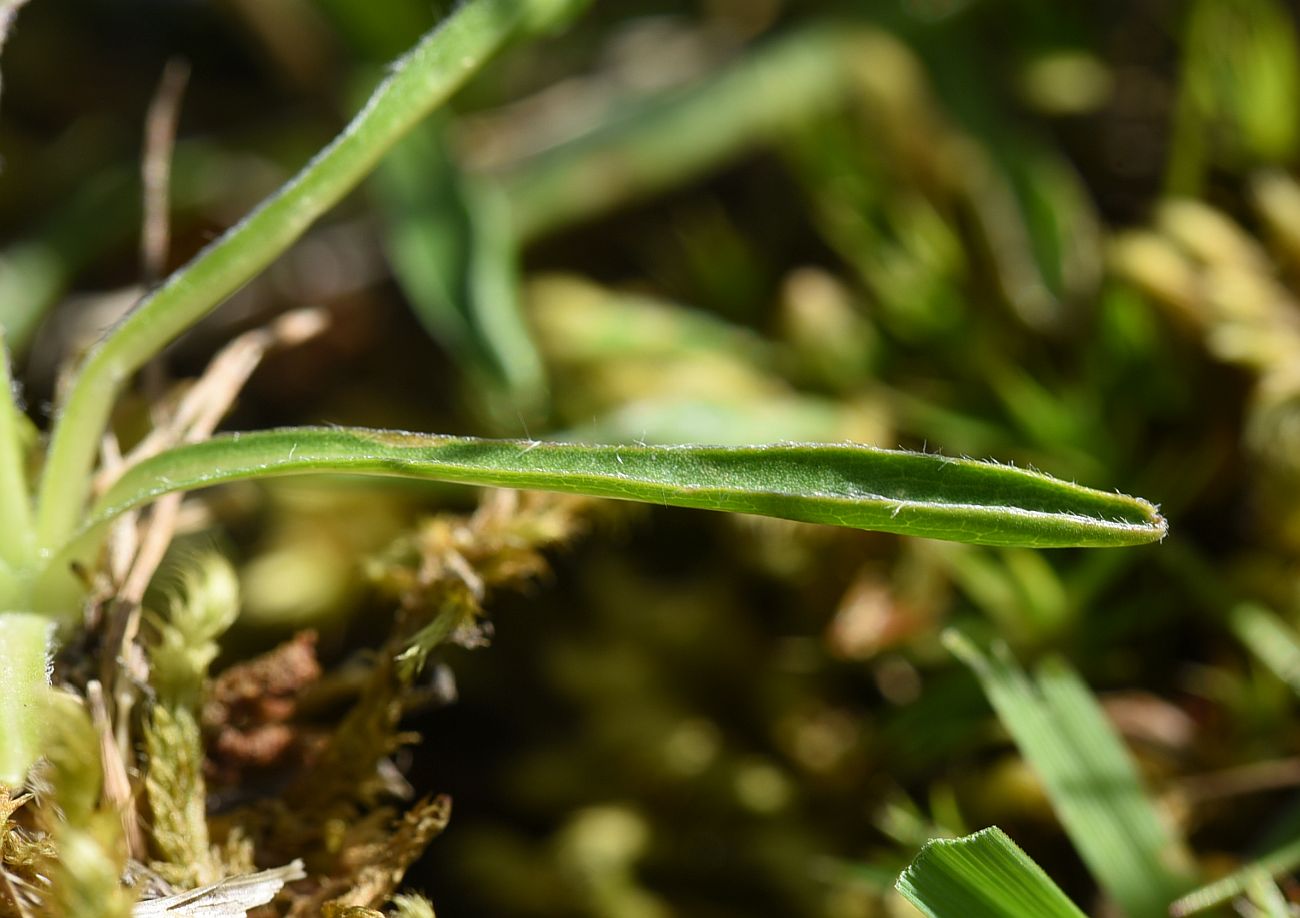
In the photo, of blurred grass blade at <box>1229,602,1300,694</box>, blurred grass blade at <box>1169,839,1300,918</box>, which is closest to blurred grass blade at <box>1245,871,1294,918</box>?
blurred grass blade at <box>1169,839,1300,918</box>

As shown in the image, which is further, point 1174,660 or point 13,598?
point 1174,660

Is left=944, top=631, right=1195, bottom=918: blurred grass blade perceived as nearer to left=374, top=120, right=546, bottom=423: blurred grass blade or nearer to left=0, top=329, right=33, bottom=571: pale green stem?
left=374, top=120, right=546, bottom=423: blurred grass blade

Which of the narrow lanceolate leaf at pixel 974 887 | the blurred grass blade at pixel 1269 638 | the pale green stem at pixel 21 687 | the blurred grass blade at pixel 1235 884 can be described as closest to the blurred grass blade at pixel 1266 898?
the blurred grass blade at pixel 1235 884

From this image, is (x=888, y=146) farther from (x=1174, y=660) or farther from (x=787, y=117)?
(x=1174, y=660)

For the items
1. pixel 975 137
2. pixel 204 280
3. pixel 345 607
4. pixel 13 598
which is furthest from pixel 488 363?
pixel 975 137

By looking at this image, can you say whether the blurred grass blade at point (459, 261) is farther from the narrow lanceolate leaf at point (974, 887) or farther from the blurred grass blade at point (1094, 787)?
the narrow lanceolate leaf at point (974, 887)
